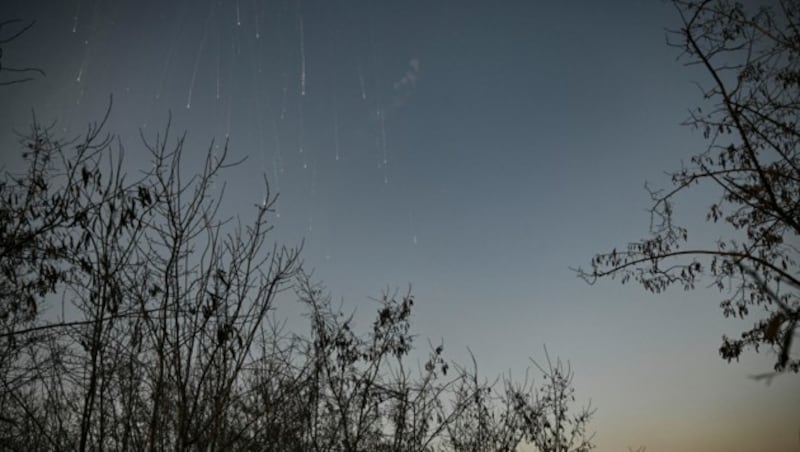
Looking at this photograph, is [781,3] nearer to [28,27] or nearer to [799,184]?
[799,184]

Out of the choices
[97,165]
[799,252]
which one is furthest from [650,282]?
[97,165]

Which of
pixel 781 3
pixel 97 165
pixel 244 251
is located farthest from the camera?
pixel 781 3

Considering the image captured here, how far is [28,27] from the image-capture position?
2.78m

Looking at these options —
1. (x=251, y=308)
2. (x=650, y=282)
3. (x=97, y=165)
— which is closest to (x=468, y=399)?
(x=650, y=282)

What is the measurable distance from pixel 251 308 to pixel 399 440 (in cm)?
319

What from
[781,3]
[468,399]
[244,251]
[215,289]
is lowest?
[468,399]

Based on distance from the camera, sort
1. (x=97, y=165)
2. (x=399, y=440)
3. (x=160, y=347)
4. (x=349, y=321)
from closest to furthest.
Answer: (x=160, y=347) → (x=97, y=165) → (x=399, y=440) → (x=349, y=321)

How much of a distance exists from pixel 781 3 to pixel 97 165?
6283 mm

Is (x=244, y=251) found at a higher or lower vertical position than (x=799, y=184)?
lower

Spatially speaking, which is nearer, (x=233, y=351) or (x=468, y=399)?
(x=233, y=351)

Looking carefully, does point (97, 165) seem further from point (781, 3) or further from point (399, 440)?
point (781, 3)

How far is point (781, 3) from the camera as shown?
15.0 feet

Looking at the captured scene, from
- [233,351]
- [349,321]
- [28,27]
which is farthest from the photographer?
[349,321]

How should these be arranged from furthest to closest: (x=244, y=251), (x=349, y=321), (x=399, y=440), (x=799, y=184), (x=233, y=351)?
(x=349, y=321), (x=399, y=440), (x=799, y=184), (x=244, y=251), (x=233, y=351)
